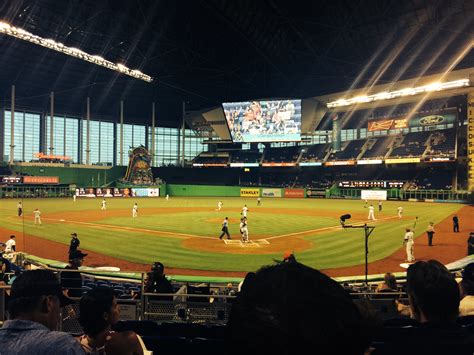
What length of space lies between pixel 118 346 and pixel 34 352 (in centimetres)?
183

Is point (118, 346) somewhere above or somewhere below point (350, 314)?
below

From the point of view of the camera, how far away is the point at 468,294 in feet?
18.7

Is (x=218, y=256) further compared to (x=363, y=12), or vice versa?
(x=363, y=12)

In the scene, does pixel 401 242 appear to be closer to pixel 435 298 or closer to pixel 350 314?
pixel 435 298

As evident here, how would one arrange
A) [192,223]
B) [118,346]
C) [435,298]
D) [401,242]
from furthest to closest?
[192,223]
[401,242]
[118,346]
[435,298]

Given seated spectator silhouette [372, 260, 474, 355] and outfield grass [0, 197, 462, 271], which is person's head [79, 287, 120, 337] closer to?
seated spectator silhouette [372, 260, 474, 355]

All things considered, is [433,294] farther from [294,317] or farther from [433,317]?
[294,317]

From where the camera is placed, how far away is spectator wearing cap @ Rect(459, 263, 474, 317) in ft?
17.4

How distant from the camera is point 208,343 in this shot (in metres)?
5.18

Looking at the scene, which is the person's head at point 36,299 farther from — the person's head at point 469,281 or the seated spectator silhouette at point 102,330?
the person's head at point 469,281

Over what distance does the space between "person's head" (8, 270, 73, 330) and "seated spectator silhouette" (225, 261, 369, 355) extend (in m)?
1.97

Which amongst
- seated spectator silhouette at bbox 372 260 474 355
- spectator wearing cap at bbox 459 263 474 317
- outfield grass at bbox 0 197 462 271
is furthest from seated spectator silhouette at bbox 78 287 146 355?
outfield grass at bbox 0 197 462 271

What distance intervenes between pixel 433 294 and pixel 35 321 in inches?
117

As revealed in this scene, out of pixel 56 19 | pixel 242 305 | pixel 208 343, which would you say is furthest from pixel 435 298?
pixel 56 19
